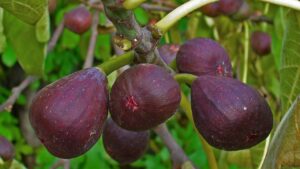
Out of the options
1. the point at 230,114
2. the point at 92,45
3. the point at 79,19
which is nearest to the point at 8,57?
the point at 79,19

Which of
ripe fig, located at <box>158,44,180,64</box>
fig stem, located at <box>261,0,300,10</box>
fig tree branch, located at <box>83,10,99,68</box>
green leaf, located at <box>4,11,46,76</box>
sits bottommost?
fig tree branch, located at <box>83,10,99,68</box>

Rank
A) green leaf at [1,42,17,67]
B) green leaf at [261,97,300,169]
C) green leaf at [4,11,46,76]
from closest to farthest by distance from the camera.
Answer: green leaf at [261,97,300,169] < green leaf at [4,11,46,76] < green leaf at [1,42,17,67]

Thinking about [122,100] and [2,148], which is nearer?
[122,100]

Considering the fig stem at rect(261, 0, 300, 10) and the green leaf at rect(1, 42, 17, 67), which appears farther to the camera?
the green leaf at rect(1, 42, 17, 67)

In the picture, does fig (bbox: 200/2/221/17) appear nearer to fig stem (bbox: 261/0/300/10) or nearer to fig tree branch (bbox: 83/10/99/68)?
fig tree branch (bbox: 83/10/99/68)

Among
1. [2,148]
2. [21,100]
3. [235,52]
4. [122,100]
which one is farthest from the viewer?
[21,100]

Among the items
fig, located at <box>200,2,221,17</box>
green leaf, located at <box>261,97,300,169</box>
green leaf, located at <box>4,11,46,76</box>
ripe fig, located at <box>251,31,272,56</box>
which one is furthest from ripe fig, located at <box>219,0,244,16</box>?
green leaf, located at <box>261,97,300,169</box>

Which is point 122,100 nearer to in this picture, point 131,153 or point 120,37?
point 120,37

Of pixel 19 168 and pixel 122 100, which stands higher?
pixel 122 100

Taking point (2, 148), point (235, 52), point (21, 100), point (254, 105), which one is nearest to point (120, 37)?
point (254, 105)
